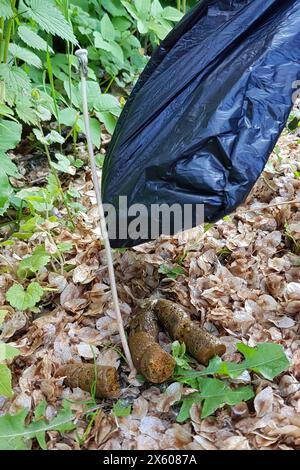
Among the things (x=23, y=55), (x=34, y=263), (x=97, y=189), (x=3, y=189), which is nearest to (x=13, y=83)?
(x=23, y=55)

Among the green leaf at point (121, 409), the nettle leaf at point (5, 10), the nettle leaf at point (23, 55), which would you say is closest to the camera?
the green leaf at point (121, 409)

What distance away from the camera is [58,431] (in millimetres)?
1521

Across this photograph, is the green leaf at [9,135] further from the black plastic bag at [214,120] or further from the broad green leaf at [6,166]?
the black plastic bag at [214,120]

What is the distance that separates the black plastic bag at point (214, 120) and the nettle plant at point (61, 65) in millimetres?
483

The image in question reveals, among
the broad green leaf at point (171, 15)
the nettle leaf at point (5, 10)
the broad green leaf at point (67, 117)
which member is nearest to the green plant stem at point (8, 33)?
the nettle leaf at point (5, 10)

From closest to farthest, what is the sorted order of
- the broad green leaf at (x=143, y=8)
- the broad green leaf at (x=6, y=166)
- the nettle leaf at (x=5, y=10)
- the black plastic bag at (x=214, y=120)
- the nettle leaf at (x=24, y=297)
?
the black plastic bag at (x=214, y=120)
the nettle leaf at (x=24, y=297)
the nettle leaf at (x=5, y=10)
the broad green leaf at (x=6, y=166)
the broad green leaf at (x=143, y=8)

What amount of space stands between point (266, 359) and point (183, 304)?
0.39 meters

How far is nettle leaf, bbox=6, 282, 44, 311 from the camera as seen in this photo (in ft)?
5.68

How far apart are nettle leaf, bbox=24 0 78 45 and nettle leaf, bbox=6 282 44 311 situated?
0.82 m

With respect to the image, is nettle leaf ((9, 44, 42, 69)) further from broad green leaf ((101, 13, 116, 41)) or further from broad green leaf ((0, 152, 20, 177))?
broad green leaf ((101, 13, 116, 41))

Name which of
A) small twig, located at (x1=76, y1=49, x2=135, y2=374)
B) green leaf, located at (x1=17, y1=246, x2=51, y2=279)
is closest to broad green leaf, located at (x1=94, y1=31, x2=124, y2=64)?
green leaf, located at (x1=17, y1=246, x2=51, y2=279)

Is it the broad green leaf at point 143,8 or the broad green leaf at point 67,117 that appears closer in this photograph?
the broad green leaf at point 67,117

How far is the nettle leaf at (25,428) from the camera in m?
1.46

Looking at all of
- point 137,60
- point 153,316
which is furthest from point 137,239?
point 137,60
